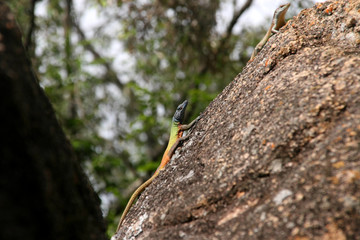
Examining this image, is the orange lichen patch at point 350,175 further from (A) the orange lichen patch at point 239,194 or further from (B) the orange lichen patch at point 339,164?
(A) the orange lichen patch at point 239,194

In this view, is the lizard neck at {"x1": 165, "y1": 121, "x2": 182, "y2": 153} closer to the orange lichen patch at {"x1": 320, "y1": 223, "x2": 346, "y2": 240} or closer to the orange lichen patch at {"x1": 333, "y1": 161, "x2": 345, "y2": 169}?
the orange lichen patch at {"x1": 333, "y1": 161, "x2": 345, "y2": 169}

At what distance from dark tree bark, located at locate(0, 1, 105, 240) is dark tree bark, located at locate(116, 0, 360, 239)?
0.91 meters

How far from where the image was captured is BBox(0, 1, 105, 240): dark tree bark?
179cm

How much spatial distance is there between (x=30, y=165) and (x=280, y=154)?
1.68 meters

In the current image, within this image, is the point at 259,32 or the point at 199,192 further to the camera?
the point at 259,32

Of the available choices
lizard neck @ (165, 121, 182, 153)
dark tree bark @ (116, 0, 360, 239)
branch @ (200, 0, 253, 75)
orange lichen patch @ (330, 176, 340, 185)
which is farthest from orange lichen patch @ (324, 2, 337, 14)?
branch @ (200, 0, 253, 75)

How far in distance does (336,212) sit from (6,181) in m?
1.87

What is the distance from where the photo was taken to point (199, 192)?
271 cm

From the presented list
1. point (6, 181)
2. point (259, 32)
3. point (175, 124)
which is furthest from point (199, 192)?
point (259, 32)

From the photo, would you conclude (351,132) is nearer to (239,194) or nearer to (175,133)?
(239,194)

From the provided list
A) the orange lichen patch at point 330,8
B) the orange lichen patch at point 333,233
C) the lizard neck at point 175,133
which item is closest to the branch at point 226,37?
the lizard neck at point 175,133

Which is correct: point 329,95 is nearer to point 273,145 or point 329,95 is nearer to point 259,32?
point 273,145

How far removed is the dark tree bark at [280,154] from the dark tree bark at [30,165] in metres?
0.91

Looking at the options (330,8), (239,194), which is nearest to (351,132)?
(239,194)
